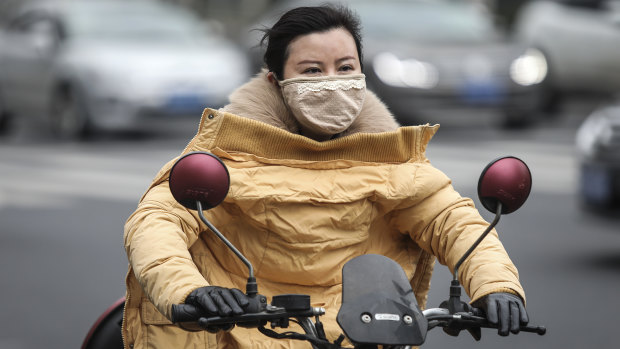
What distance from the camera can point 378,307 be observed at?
2.19m

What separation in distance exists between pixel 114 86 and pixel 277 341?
443 inches

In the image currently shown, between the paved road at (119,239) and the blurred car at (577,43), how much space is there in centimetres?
204

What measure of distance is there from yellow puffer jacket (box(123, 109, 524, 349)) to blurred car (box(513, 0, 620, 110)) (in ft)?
40.2

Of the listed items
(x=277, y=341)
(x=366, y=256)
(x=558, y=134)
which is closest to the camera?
(x=366, y=256)

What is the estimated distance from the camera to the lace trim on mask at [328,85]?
2891 millimetres

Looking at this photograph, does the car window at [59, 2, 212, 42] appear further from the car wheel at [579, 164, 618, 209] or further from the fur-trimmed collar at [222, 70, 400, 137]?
the fur-trimmed collar at [222, 70, 400, 137]

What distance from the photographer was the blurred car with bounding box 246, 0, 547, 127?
44.4 ft

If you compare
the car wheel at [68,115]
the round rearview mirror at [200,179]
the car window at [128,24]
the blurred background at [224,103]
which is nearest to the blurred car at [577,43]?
the blurred background at [224,103]

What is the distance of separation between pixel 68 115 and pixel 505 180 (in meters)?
12.5

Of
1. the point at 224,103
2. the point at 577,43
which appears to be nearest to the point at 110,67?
the point at 224,103

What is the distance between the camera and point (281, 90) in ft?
9.93

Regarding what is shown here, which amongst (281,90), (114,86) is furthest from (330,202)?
(114,86)

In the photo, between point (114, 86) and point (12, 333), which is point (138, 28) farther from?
point (12, 333)

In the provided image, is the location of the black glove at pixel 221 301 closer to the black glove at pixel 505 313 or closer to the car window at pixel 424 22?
the black glove at pixel 505 313
